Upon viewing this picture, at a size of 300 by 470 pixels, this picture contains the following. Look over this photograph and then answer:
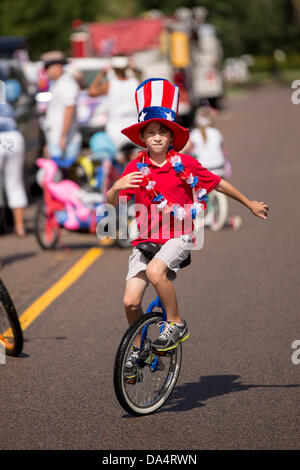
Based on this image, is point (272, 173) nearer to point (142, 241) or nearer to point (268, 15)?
point (142, 241)

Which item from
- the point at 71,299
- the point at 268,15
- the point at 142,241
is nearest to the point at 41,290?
the point at 71,299

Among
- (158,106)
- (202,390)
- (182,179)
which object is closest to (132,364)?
(202,390)

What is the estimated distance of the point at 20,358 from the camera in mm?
6629

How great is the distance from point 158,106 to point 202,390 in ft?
5.67

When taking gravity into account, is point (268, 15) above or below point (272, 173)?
above

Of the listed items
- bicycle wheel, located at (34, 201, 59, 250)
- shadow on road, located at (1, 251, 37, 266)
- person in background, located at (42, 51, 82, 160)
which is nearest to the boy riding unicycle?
shadow on road, located at (1, 251, 37, 266)

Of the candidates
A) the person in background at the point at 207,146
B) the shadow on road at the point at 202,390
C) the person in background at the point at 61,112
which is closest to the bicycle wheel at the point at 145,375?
the shadow on road at the point at 202,390

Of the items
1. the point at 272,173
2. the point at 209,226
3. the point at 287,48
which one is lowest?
the point at 209,226

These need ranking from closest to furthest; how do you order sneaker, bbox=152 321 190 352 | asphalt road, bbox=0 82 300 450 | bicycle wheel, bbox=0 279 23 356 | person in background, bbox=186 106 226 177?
asphalt road, bbox=0 82 300 450, sneaker, bbox=152 321 190 352, bicycle wheel, bbox=0 279 23 356, person in background, bbox=186 106 226 177

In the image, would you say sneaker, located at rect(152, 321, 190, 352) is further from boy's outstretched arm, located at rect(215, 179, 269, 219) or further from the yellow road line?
the yellow road line

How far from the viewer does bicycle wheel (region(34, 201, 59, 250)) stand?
1057 centimetres

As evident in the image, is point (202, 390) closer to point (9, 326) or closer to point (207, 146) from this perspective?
point (9, 326)

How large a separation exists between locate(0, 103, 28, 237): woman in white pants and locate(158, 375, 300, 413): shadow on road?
587cm

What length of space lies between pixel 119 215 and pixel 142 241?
4.75 meters
